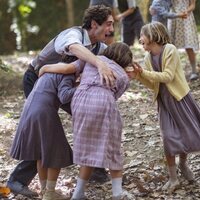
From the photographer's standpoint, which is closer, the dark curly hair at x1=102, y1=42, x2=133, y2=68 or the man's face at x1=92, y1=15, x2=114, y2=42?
the dark curly hair at x1=102, y1=42, x2=133, y2=68

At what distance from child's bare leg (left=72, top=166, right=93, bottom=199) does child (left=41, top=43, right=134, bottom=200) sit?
34 mm

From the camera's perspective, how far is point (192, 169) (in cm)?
465

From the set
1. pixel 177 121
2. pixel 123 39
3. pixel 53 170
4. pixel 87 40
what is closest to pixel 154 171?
pixel 177 121

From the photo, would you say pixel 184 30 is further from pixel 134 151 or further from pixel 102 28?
pixel 102 28

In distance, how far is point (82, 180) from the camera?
3.88 m

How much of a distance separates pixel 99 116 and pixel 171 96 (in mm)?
656

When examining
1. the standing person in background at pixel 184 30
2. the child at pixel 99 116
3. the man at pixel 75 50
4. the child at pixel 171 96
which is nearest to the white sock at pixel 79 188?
the child at pixel 99 116

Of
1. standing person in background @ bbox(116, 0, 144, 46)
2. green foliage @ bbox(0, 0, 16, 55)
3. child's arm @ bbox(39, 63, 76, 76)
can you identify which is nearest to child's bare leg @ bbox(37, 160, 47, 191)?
child's arm @ bbox(39, 63, 76, 76)

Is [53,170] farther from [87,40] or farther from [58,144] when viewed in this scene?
[87,40]

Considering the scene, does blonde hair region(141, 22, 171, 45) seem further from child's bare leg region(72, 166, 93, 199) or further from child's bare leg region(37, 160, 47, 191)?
child's bare leg region(37, 160, 47, 191)

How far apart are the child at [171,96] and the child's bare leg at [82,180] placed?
627mm

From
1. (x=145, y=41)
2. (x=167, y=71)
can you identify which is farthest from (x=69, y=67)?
(x=167, y=71)

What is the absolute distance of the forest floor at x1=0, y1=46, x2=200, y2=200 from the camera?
14.0 feet

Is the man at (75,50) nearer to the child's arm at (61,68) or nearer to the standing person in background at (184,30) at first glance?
the child's arm at (61,68)
